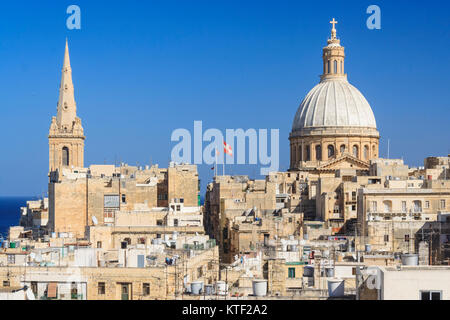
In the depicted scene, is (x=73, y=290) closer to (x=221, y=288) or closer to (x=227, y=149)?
(x=221, y=288)

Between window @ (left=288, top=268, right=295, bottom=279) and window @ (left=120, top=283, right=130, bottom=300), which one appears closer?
window @ (left=120, top=283, right=130, bottom=300)

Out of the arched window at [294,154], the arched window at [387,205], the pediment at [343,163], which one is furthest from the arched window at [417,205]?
the arched window at [294,154]

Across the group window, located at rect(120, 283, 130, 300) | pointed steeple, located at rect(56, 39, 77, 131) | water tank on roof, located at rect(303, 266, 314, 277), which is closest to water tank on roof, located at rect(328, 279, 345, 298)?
window, located at rect(120, 283, 130, 300)

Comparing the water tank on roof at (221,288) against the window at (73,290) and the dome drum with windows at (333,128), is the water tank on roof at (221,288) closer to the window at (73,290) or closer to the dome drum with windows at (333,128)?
the window at (73,290)

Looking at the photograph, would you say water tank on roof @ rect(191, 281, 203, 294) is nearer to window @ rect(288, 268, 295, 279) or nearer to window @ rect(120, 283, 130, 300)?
window @ rect(120, 283, 130, 300)

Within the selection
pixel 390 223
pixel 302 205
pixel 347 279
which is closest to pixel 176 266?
pixel 347 279
